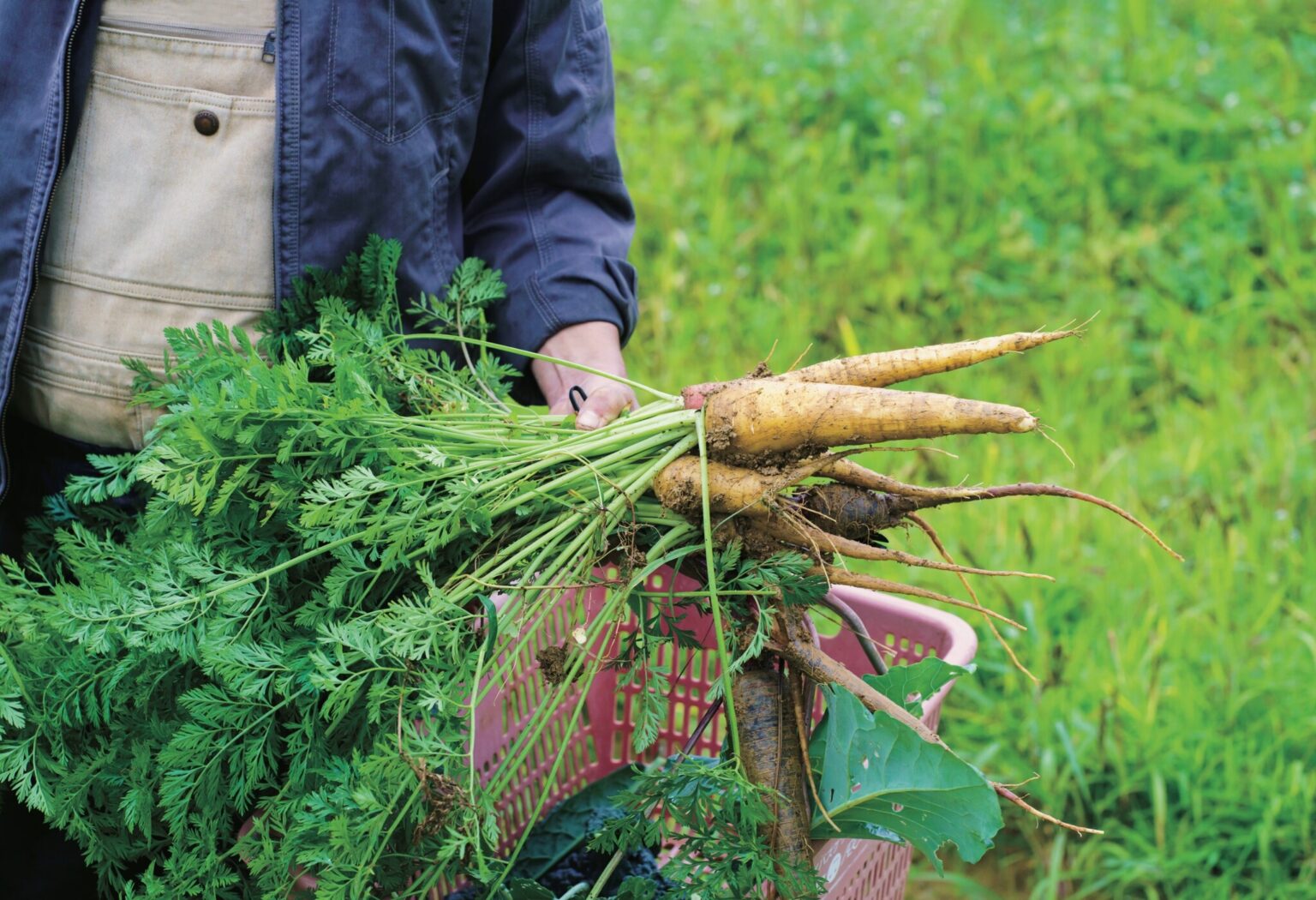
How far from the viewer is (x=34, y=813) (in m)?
1.59

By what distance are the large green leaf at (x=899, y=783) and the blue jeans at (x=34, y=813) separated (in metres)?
1.00

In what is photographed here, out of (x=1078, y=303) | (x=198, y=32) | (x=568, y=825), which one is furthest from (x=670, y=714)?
(x=1078, y=303)

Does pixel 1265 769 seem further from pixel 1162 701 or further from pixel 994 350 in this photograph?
pixel 994 350

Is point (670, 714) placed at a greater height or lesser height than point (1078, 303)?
lesser

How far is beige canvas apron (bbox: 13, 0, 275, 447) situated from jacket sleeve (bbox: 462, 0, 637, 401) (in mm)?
357

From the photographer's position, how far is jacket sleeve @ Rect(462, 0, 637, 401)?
1619mm

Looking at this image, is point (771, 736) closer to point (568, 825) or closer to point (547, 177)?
point (568, 825)

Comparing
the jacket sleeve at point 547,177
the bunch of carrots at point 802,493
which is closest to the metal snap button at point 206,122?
the jacket sleeve at point 547,177

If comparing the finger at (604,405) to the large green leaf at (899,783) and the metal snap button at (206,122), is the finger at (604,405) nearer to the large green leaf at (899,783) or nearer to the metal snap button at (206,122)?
the large green leaf at (899,783)

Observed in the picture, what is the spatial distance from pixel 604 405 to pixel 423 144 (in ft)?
1.32

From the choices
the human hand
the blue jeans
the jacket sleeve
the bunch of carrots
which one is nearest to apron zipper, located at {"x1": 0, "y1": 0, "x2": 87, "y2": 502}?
the blue jeans

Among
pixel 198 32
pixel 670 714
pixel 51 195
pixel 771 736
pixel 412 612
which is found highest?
pixel 198 32

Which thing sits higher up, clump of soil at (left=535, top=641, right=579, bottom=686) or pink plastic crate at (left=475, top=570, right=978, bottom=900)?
clump of soil at (left=535, top=641, right=579, bottom=686)

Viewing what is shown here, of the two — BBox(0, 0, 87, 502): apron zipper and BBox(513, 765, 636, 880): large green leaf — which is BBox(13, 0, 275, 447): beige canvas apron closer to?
BBox(0, 0, 87, 502): apron zipper
